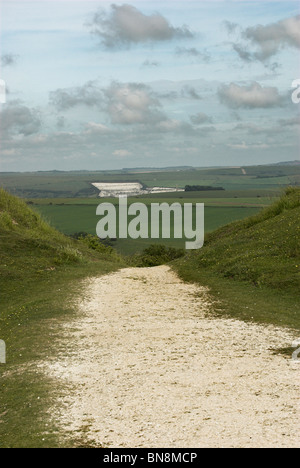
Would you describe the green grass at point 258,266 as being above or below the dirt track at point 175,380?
above

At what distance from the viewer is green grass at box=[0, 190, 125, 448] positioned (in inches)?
318

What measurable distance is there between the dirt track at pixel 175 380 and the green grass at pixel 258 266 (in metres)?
1.60

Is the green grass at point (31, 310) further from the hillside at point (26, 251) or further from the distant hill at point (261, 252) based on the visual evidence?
the distant hill at point (261, 252)

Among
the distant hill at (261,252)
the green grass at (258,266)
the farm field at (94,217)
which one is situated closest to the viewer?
the green grass at (258,266)

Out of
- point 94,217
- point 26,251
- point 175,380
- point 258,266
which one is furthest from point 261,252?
point 94,217

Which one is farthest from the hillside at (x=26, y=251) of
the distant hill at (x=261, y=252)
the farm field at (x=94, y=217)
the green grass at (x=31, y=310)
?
the farm field at (x=94, y=217)

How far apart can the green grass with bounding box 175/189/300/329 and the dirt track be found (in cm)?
160

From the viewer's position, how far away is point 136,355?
11070mm

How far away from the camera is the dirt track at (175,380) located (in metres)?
7.32

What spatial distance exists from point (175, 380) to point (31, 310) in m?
7.70

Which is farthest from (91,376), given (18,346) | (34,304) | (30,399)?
(34,304)

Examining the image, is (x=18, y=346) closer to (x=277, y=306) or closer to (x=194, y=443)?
(x=194, y=443)

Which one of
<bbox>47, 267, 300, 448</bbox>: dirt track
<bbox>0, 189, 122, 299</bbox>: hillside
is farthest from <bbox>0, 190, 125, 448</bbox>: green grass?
<bbox>47, 267, 300, 448</bbox>: dirt track
